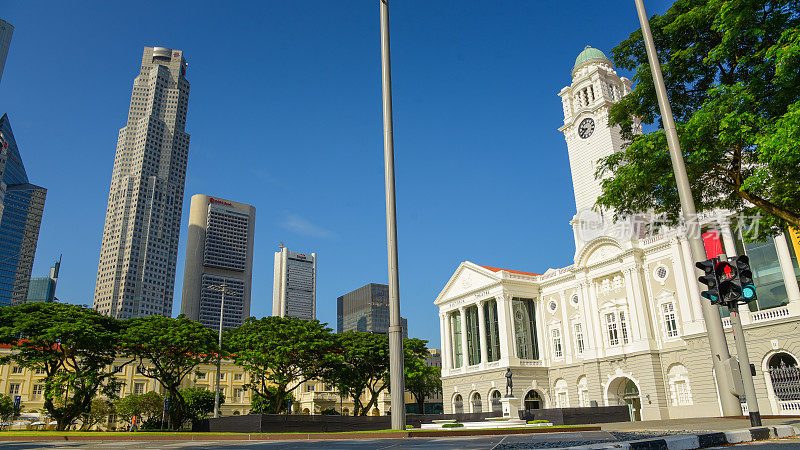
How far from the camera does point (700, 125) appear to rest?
51.8 feet

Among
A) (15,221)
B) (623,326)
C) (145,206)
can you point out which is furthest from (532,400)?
(15,221)

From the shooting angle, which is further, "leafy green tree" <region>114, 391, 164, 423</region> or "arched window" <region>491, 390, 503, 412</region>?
"leafy green tree" <region>114, 391, 164, 423</region>

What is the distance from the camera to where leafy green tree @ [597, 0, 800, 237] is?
48.4ft

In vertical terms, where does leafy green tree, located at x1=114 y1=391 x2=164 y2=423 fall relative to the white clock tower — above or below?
below

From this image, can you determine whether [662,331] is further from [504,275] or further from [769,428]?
[769,428]

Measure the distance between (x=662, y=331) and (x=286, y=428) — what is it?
32435 millimetres

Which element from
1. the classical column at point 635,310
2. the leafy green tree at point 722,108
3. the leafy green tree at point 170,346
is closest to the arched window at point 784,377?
the classical column at point 635,310

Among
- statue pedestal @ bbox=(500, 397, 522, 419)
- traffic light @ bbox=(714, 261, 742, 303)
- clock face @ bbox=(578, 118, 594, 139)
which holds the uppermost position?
clock face @ bbox=(578, 118, 594, 139)

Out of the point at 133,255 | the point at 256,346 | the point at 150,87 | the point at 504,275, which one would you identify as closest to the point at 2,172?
the point at 133,255

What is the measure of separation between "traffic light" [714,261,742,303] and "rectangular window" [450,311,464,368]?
178 ft

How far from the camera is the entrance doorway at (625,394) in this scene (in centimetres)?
4628

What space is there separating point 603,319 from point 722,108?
37.3 meters

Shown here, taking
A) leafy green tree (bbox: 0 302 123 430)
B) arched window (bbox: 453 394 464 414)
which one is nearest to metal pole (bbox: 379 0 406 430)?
leafy green tree (bbox: 0 302 123 430)

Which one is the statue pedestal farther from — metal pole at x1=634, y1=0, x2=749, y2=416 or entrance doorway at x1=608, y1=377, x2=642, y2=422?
metal pole at x1=634, y1=0, x2=749, y2=416
